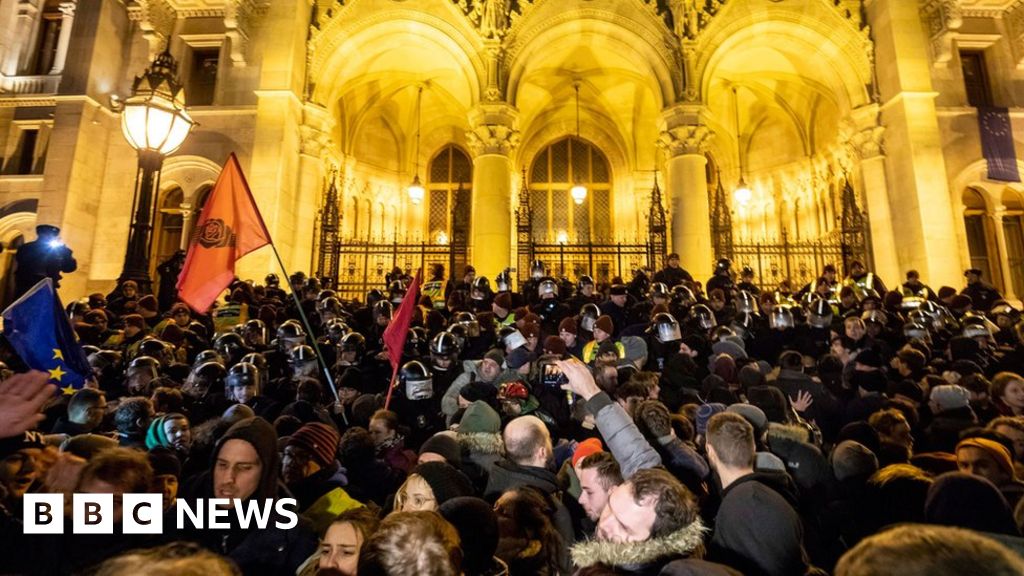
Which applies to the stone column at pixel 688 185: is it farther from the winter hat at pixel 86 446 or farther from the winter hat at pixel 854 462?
the winter hat at pixel 86 446

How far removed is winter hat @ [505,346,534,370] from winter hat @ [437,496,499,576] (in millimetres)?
4123

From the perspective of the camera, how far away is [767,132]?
23156mm

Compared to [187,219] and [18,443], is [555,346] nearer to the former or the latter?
[18,443]

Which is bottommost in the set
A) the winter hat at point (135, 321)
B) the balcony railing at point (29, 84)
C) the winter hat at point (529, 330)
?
the winter hat at point (529, 330)

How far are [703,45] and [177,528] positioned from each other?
18.8 m

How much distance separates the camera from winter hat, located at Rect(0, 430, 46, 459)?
260cm

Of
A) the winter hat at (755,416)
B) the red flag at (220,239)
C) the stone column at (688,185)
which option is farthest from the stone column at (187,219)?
the winter hat at (755,416)

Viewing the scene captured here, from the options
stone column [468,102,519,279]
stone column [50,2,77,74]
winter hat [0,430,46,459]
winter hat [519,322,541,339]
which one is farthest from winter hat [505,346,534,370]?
stone column [50,2,77,74]

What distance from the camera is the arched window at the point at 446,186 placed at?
935 inches

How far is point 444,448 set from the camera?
3674 mm

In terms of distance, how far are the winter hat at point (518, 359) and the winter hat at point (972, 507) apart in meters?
4.27

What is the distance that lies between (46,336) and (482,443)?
4.25m

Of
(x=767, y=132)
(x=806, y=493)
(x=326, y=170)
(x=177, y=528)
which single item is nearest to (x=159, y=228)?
(x=326, y=170)

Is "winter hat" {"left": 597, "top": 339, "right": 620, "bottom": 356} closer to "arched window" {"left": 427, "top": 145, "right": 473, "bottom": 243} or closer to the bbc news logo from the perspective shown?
the bbc news logo
